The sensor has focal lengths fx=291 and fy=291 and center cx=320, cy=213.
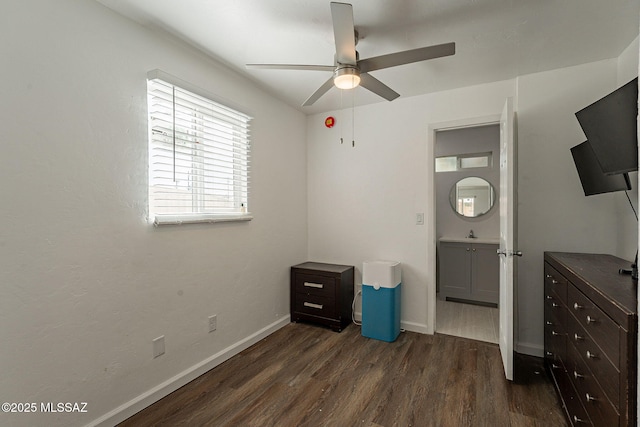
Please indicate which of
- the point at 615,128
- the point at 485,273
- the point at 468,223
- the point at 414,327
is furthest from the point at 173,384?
the point at 468,223

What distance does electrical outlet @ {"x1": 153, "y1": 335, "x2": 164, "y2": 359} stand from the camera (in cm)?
194

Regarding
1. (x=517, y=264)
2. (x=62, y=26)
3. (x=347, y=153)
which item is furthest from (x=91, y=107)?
(x=517, y=264)

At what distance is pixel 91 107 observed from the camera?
163cm

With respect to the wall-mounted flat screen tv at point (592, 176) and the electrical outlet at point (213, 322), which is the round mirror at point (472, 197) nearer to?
the wall-mounted flat screen tv at point (592, 176)

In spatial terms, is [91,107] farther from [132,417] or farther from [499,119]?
[499,119]

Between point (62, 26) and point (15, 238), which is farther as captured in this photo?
point (62, 26)

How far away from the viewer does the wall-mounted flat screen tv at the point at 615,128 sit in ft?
4.46

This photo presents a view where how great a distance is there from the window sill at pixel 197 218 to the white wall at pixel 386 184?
1.18 m

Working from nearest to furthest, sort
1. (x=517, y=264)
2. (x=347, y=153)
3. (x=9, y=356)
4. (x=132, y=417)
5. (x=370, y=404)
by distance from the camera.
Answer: (x=9, y=356) → (x=132, y=417) → (x=370, y=404) → (x=517, y=264) → (x=347, y=153)

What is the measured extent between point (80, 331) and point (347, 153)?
109 inches

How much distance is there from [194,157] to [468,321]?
10.8 ft

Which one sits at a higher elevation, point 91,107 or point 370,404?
point 91,107

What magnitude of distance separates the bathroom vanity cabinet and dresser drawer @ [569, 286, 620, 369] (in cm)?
226

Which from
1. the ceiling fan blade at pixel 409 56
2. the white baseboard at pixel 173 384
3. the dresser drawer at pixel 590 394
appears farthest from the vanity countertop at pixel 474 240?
the ceiling fan blade at pixel 409 56
